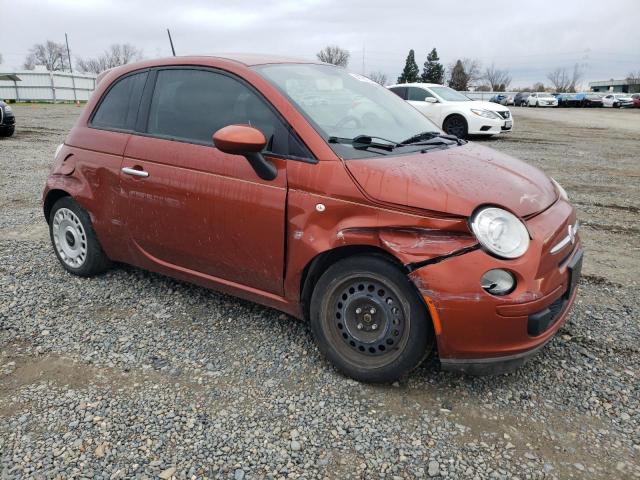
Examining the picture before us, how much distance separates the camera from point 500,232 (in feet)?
7.55

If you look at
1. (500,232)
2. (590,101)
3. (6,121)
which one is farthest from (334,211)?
(590,101)

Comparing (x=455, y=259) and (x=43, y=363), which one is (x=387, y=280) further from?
(x=43, y=363)

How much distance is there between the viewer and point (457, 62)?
8281cm

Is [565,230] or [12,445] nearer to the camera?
[12,445]

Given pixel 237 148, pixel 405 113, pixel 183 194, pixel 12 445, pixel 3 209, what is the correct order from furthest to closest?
pixel 3 209, pixel 405 113, pixel 183 194, pixel 237 148, pixel 12 445

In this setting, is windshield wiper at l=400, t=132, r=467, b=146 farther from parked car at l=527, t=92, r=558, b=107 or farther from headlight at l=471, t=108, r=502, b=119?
parked car at l=527, t=92, r=558, b=107

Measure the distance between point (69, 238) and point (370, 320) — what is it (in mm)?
2652

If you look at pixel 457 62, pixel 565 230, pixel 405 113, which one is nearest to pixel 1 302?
pixel 405 113

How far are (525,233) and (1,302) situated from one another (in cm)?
349

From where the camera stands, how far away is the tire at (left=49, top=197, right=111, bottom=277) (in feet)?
12.3

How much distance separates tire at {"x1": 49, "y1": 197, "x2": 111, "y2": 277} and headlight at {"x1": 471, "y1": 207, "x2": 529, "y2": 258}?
280cm

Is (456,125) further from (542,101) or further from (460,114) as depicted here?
(542,101)

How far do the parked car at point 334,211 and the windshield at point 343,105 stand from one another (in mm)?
15

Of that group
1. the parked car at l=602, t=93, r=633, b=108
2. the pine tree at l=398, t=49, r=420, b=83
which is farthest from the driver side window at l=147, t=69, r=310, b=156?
the pine tree at l=398, t=49, r=420, b=83
